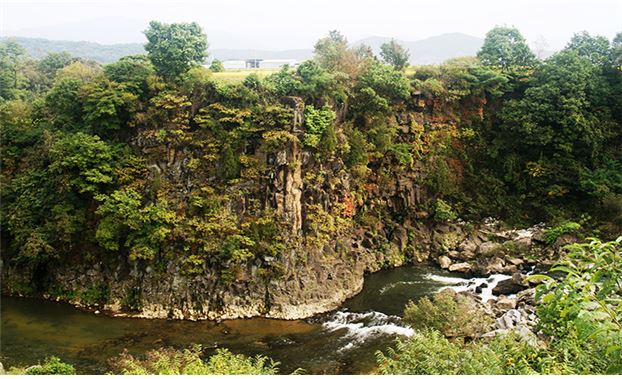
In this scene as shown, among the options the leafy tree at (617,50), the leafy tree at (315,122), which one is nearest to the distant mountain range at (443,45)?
the leafy tree at (617,50)

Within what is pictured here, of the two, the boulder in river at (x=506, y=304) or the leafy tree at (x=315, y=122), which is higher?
the leafy tree at (x=315, y=122)

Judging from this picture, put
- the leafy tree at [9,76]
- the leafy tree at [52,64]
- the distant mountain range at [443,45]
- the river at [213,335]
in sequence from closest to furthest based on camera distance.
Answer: the river at [213,335]
the leafy tree at [9,76]
the leafy tree at [52,64]
the distant mountain range at [443,45]

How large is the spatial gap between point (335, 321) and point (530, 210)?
14699 millimetres

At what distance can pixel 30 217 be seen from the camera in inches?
884

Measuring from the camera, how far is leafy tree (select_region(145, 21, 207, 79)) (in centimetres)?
2288

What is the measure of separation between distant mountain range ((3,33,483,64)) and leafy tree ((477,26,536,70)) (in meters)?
1.43

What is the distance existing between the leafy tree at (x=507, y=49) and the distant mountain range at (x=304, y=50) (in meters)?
1.43

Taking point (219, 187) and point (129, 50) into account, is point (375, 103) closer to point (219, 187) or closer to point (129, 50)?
point (219, 187)

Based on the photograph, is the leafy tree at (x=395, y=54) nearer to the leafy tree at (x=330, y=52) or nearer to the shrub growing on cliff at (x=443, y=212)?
the leafy tree at (x=330, y=52)

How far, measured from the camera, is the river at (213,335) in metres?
16.6

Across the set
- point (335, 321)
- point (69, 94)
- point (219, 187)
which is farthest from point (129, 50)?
point (335, 321)

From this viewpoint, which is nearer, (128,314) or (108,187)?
(128,314)

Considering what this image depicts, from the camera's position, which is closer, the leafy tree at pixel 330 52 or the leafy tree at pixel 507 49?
the leafy tree at pixel 330 52

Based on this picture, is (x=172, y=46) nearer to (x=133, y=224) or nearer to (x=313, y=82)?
(x=313, y=82)
